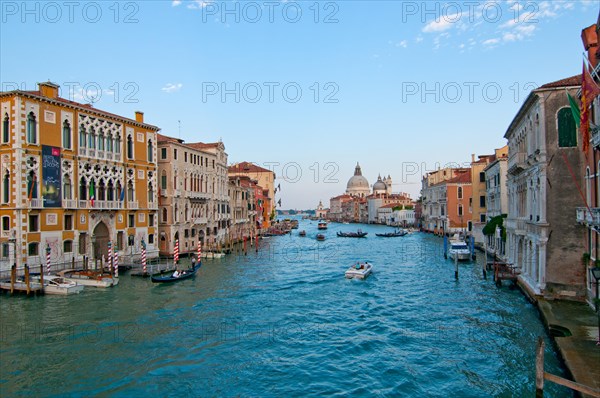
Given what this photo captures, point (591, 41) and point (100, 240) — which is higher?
point (591, 41)

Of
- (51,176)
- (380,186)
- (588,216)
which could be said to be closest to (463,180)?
(588,216)

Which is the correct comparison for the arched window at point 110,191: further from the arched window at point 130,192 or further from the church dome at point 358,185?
the church dome at point 358,185

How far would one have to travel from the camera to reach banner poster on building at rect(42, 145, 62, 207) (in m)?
22.6

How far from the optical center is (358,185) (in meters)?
172

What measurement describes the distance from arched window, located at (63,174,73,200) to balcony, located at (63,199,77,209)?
0.28 m

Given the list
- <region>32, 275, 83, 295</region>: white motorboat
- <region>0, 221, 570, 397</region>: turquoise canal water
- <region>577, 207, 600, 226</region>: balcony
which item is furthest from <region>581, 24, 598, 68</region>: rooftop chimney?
<region>32, 275, 83, 295</region>: white motorboat

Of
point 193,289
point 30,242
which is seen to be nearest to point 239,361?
point 193,289

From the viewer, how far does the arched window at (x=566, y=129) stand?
49.1 ft

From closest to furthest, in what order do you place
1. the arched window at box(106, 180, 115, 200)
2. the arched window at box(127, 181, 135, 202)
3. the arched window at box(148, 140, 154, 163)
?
1. the arched window at box(106, 180, 115, 200)
2. the arched window at box(127, 181, 135, 202)
3. the arched window at box(148, 140, 154, 163)

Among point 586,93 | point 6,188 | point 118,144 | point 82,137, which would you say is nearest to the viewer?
point 586,93

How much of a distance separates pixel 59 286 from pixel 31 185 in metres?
5.73

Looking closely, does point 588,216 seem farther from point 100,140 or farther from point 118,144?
point 118,144

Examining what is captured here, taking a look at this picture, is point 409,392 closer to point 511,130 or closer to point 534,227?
point 534,227

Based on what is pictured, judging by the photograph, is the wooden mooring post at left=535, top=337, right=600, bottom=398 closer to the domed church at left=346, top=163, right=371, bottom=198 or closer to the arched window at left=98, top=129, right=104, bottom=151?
the arched window at left=98, top=129, right=104, bottom=151
